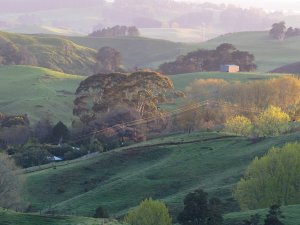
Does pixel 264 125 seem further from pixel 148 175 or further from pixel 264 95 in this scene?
pixel 148 175

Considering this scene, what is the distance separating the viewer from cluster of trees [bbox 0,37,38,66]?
176 m

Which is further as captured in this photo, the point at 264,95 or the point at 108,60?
the point at 108,60

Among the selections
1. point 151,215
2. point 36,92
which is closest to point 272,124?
point 151,215

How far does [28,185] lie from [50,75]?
8489 centimetres

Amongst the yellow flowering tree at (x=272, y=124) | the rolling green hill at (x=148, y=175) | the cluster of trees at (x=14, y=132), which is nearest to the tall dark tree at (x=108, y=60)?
the cluster of trees at (x=14, y=132)

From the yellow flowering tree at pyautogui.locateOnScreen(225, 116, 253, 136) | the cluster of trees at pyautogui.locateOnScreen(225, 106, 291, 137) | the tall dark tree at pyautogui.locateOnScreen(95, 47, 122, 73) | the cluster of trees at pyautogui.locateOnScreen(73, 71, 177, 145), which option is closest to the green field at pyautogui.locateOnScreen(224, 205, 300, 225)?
the cluster of trees at pyautogui.locateOnScreen(225, 106, 291, 137)

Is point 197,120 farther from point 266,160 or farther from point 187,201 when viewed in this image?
point 187,201

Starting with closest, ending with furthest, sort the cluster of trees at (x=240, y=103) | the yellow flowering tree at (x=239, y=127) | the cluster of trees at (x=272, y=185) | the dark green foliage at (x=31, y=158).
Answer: the cluster of trees at (x=272, y=185) < the dark green foliage at (x=31, y=158) < the yellow flowering tree at (x=239, y=127) < the cluster of trees at (x=240, y=103)

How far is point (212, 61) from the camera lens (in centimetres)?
16225

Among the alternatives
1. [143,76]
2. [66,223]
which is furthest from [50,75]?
[66,223]

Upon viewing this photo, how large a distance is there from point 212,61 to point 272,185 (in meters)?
119

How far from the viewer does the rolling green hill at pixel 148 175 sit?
175 feet

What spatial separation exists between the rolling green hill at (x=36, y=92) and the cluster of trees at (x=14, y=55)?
24542 millimetres

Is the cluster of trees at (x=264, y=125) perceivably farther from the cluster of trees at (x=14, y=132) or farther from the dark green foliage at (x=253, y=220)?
the dark green foliage at (x=253, y=220)
